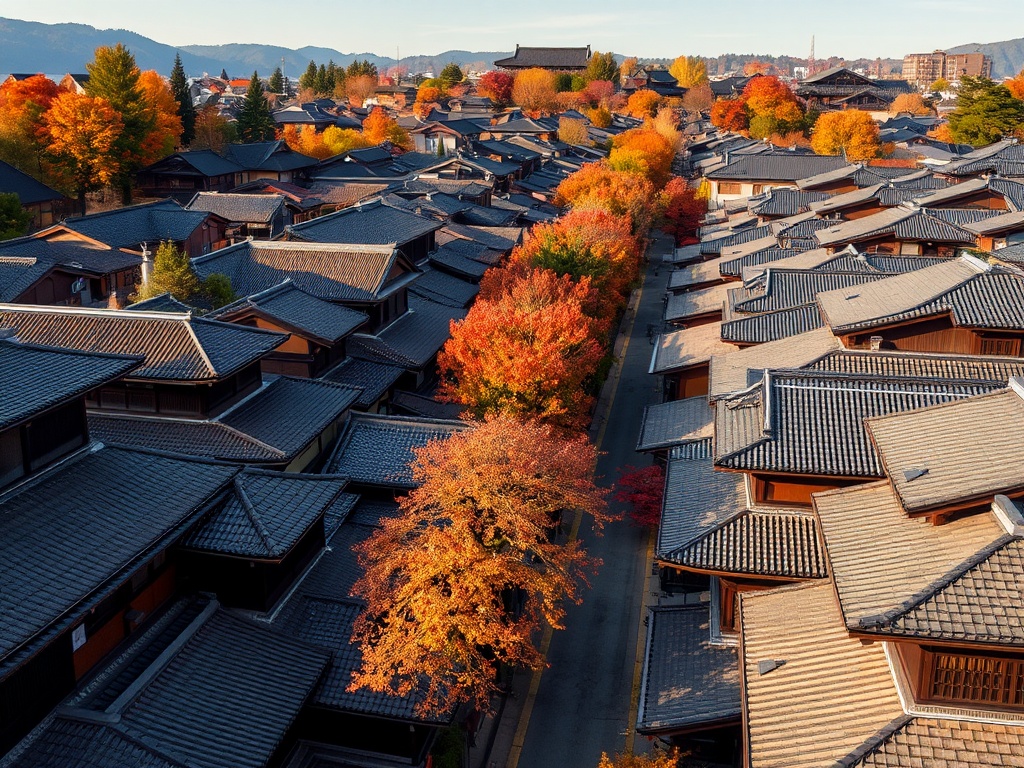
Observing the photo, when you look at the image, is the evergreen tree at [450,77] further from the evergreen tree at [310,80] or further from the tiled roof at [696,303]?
the tiled roof at [696,303]

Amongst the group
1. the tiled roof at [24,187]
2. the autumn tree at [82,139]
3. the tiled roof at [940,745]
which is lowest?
the tiled roof at [940,745]

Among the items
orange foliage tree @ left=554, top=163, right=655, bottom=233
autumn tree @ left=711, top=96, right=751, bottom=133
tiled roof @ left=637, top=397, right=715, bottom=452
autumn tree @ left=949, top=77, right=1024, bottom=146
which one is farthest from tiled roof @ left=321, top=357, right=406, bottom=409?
autumn tree @ left=711, top=96, right=751, bottom=133

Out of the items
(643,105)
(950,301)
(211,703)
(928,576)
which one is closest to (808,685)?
(928,576)

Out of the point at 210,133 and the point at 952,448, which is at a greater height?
the point at 210,133

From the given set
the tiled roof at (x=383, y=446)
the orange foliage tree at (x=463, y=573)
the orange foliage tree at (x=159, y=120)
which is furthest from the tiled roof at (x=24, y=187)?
the orange foliage tree at (x=463, y=573)

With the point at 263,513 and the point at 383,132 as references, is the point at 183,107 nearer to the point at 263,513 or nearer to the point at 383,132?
the point at 383,132

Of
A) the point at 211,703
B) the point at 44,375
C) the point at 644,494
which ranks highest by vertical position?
the point at 44,375
